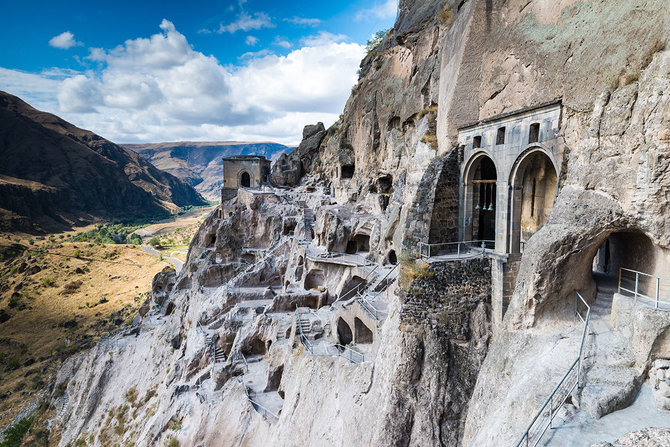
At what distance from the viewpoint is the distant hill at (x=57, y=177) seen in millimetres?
91000

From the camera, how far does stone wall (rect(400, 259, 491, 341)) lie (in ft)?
39.3

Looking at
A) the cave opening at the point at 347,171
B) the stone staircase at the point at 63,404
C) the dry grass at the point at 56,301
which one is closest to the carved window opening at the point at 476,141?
the cave opening at the point at 347,171

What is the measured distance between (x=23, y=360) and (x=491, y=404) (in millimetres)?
48220

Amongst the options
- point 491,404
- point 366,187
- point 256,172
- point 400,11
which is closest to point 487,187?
point 491,404

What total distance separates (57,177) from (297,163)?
10041cm

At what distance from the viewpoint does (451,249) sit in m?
14.3

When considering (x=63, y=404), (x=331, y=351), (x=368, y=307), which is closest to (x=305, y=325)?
(x=331, y=351)

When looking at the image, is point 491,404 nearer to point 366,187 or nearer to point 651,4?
point 651,4

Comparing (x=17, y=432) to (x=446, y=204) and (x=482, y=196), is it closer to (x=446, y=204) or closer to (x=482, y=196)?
(x=446, y=204)

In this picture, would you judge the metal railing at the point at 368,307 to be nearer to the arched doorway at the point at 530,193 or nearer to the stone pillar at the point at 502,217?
the stone pillar at the point at 502,217

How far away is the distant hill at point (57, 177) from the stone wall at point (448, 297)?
325ft

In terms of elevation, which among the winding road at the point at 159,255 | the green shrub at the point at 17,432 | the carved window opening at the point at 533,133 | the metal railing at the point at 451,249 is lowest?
the green shrub at the point at 17,432

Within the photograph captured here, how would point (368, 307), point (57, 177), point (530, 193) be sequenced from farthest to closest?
point (57, 177) → point (368, 307) → point (530, 193)

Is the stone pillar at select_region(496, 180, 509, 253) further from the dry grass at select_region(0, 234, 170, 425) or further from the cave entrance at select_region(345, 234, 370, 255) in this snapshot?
the dry grass at select_region(0, 234, 170, 425)
